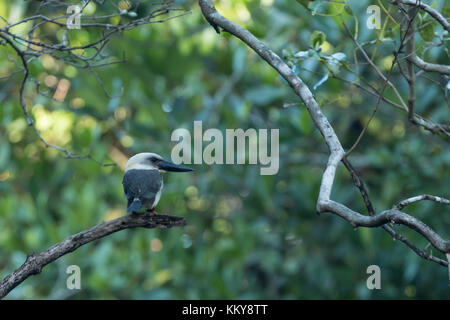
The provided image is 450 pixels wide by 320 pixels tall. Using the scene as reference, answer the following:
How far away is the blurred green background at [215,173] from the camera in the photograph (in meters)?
4.30

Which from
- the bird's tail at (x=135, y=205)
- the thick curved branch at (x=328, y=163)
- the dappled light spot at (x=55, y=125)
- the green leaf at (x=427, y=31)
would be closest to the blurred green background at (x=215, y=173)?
the dappled light spot at (x=55, y=125)

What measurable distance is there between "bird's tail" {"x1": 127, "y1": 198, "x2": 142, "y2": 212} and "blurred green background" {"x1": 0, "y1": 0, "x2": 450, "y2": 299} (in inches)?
76.7

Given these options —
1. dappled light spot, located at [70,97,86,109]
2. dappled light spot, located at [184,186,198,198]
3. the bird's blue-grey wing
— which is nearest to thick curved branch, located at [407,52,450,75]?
the bird's blue-grey wing

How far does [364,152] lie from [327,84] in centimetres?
96

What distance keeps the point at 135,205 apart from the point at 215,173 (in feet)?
7.84

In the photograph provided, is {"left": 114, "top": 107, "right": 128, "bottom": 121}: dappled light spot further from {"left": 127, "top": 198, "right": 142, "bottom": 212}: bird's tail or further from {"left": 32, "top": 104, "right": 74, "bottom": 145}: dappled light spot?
{"left": 127, "top": 198, "right": 142, "bottom": 212}: bird's tail

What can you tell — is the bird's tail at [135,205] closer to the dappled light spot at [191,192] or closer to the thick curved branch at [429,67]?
the thick curved branch at [429,67]

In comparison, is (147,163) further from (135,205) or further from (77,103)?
(77,103)

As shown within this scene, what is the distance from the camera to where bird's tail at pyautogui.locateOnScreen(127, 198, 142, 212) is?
7.32 feet

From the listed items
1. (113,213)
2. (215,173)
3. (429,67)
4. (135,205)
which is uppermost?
(215,173)

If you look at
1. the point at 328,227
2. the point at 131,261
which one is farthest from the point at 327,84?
the point at 131,261

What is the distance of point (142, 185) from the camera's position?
2.38m

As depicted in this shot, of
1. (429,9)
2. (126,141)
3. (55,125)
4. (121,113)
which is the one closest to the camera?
(429,9)

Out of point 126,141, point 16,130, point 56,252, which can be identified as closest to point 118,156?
point 126,141
